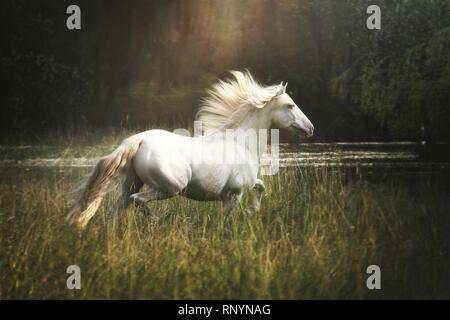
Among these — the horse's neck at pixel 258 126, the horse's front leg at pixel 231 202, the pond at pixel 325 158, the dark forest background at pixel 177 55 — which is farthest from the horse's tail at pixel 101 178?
the dark forest background at pixel 177 55

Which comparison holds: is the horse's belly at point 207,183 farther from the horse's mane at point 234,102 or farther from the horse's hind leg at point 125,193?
the horse's mane at point 234,102

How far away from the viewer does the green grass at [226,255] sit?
3830 millimetres

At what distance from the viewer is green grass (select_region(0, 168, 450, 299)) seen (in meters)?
3.83

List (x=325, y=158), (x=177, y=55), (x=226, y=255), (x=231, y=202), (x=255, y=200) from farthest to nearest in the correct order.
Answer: (x=177, y=55)
(x=325, y=158)
(x=255, y=200)
(x=231, y=202)
(x=226, y=255)

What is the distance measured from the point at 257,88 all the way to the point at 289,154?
237 inches

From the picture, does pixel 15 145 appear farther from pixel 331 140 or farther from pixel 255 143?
pixel 255 143

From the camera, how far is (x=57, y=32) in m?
13.7

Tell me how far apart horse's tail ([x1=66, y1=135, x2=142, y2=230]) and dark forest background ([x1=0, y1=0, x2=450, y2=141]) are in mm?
7399

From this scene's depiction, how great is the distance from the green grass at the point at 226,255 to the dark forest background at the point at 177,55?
21.9ft

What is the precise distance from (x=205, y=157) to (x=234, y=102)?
806 mm

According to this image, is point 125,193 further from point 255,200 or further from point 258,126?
point 258,126

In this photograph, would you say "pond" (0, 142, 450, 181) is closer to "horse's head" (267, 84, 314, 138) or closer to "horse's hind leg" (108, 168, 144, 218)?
"horse's head" (267, 84, 314, 138)

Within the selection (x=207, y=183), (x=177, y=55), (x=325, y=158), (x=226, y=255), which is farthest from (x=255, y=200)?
(x=177, y=55)

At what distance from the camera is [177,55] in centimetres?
1480
